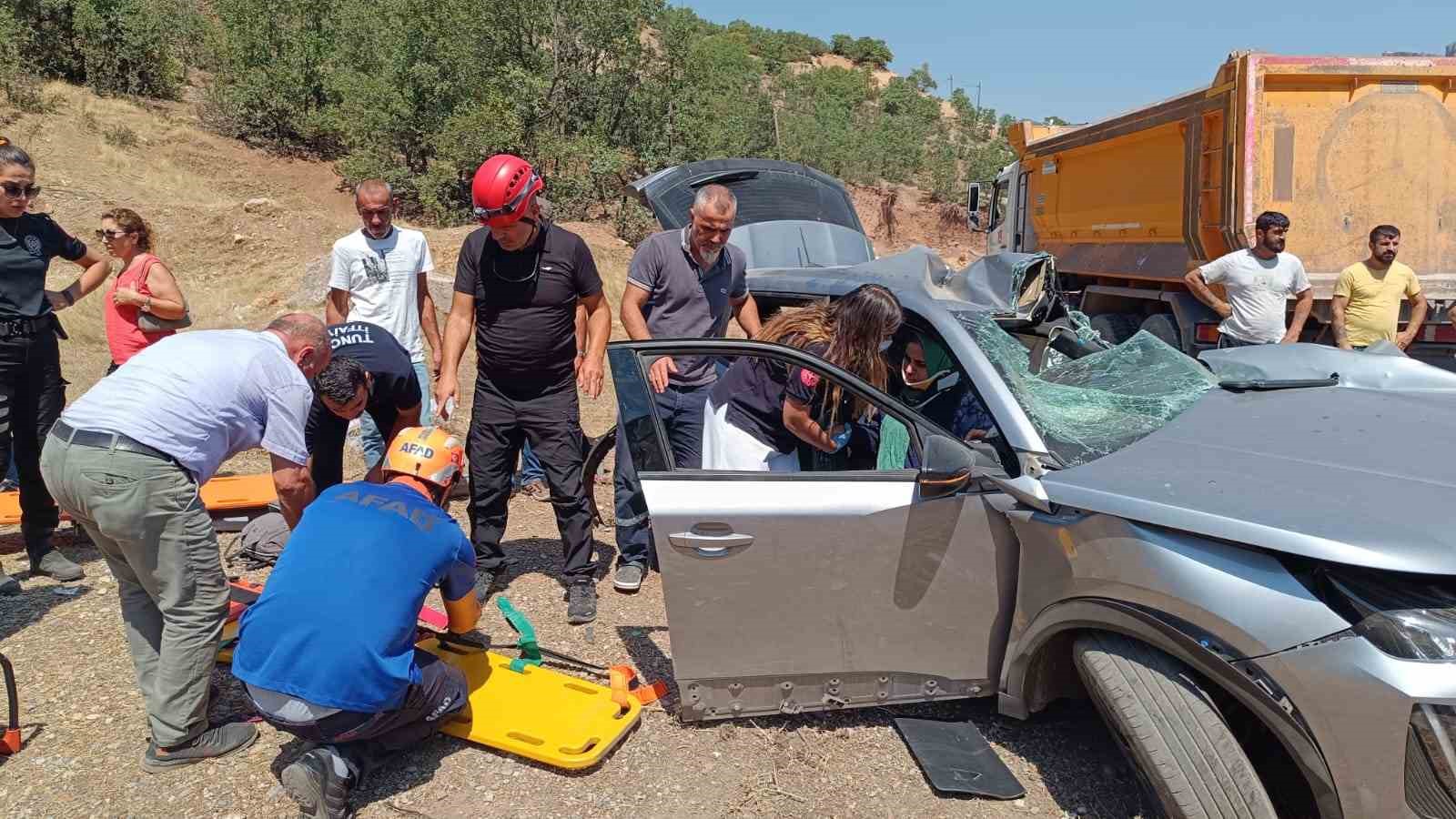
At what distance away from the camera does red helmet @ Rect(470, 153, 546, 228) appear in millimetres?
3393

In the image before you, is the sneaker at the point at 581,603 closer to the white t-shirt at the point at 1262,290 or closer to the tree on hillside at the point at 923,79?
the white t-shirt at the point at 1262,290

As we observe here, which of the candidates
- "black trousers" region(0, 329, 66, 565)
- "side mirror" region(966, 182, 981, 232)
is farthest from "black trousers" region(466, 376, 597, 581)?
"side mirror" region(966, 182, 981, 232)

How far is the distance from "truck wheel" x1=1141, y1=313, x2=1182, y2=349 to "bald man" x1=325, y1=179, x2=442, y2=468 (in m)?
5.31

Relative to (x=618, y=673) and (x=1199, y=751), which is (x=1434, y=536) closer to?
(x=1199, y=751)

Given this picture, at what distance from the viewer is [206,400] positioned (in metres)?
2.71

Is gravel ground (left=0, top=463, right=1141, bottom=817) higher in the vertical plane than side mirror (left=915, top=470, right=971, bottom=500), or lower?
lower

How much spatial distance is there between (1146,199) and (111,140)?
15.2 m

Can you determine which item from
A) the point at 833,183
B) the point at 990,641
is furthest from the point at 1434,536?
the point at 833,183

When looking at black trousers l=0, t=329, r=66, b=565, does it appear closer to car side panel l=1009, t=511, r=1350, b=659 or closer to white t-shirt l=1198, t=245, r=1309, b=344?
car side panel l=1009, t=511, r=1350, b=659

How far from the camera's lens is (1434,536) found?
6.19ft

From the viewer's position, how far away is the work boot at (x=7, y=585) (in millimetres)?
4113

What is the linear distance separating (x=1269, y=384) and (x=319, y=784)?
303 cm

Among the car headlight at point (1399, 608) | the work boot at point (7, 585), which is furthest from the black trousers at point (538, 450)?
the car headlight at point (1399, 608)

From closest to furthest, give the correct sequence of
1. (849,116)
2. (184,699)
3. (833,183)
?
(184,699) → (833,183) → (849,116)
